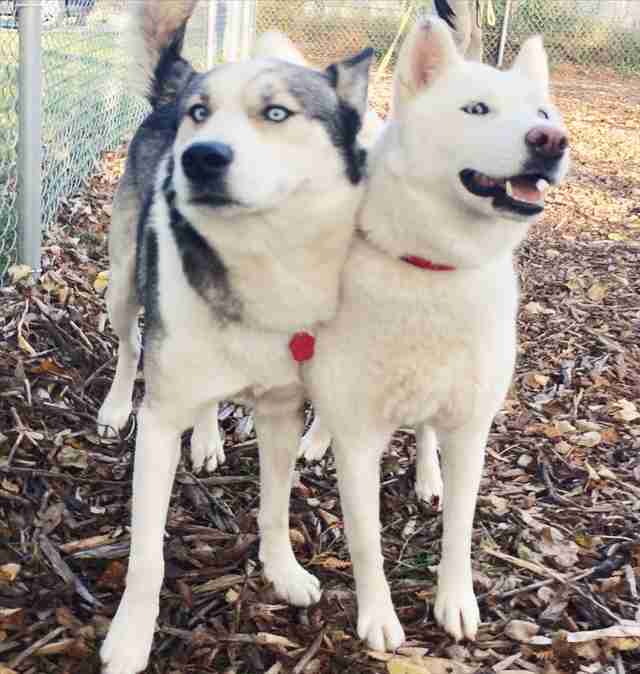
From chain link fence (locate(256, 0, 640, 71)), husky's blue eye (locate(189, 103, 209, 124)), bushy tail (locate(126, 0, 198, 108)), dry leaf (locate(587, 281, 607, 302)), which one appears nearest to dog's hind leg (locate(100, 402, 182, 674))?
husky's blue eye (locate(189, 103, 209, 124))

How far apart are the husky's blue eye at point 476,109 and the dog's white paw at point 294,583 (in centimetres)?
125

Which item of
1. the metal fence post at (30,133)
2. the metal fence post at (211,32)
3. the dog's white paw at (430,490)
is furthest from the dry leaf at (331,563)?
the metal fence post at (211,32)

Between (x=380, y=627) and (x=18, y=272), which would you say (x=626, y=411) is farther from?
(x=18, y=272)

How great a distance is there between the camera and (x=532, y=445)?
3109 millimetres

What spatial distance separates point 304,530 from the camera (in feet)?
8.55

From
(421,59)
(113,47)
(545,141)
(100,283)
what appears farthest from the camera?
(113,47)

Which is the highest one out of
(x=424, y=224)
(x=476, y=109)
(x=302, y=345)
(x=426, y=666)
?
(x=476, y=109)

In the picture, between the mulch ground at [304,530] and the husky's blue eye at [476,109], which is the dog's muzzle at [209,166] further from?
the mulch ground at [304,530]

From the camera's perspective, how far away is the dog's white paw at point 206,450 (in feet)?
9.32

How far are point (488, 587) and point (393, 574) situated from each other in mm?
260

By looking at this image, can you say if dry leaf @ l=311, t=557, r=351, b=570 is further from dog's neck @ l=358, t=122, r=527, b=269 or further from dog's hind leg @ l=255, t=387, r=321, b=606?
dog's neck @ l=358, t=122, r=527, b=269

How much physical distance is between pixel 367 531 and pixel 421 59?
1119mm

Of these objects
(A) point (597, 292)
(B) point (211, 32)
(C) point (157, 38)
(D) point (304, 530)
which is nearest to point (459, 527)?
(D) point (304, 530)

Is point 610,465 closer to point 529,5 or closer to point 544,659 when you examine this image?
point 544,659
